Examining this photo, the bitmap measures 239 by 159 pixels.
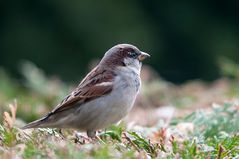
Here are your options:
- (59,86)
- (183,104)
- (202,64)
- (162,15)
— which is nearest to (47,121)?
(183,104)

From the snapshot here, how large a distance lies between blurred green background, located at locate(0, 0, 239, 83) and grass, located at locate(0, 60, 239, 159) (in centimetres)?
718

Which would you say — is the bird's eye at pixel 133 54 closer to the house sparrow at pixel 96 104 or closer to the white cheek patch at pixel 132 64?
the white cheek patch at pixel 132 64

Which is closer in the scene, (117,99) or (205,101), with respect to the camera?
(117,99)

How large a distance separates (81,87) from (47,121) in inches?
12.0

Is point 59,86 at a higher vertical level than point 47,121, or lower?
higher

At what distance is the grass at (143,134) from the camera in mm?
3743

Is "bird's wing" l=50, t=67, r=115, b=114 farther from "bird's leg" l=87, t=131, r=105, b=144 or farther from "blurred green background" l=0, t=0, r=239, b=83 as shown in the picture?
"blurred green background" l=0, t=0, r=239, b=83

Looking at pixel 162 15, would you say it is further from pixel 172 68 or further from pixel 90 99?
pixel 90 99

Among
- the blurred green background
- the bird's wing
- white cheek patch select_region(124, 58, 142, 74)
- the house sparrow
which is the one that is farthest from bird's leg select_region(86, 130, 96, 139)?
the blurred green background

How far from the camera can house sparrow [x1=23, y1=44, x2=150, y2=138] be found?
4.77 metres

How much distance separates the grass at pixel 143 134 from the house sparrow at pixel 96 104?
0.23 ft

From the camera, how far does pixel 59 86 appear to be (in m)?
7.93

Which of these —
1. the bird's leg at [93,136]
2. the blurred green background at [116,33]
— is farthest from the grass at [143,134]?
the blurred green background at [116,33]

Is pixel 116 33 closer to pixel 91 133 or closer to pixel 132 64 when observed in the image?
pixel 132 64
